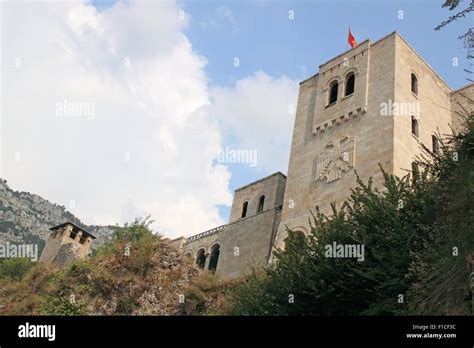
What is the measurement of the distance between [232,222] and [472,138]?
20.6 m

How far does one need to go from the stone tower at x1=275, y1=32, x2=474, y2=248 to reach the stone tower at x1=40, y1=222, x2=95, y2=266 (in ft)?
63.2

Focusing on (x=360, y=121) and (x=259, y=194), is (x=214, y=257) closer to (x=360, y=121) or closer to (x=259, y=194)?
Answer: (x=259, y=194)

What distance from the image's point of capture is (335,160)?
87.7ft

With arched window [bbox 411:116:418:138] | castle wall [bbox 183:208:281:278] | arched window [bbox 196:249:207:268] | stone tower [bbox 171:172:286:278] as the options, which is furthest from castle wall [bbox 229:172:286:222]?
arched window [bbox 411:116:418:138]

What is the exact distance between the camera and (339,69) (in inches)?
1196

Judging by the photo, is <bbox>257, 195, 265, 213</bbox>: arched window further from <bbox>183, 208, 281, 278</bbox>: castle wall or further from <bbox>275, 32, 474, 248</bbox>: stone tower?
<bbox>275, 32, 474, 248</bbox>: stone tower

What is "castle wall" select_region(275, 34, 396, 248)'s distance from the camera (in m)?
A: 25.2

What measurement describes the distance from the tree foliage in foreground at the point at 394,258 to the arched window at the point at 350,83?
1166 cm

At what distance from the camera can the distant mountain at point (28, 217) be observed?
10244 centimetres

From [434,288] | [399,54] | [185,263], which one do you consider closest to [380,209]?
[434,288]

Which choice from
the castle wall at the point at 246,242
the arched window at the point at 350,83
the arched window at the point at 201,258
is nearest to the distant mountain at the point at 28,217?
the arched window at the point at 201,258

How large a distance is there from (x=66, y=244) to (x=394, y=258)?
31.3 meters

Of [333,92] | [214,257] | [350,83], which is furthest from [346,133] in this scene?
[214,257]

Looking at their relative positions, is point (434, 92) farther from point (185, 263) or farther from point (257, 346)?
point (257, 346)
